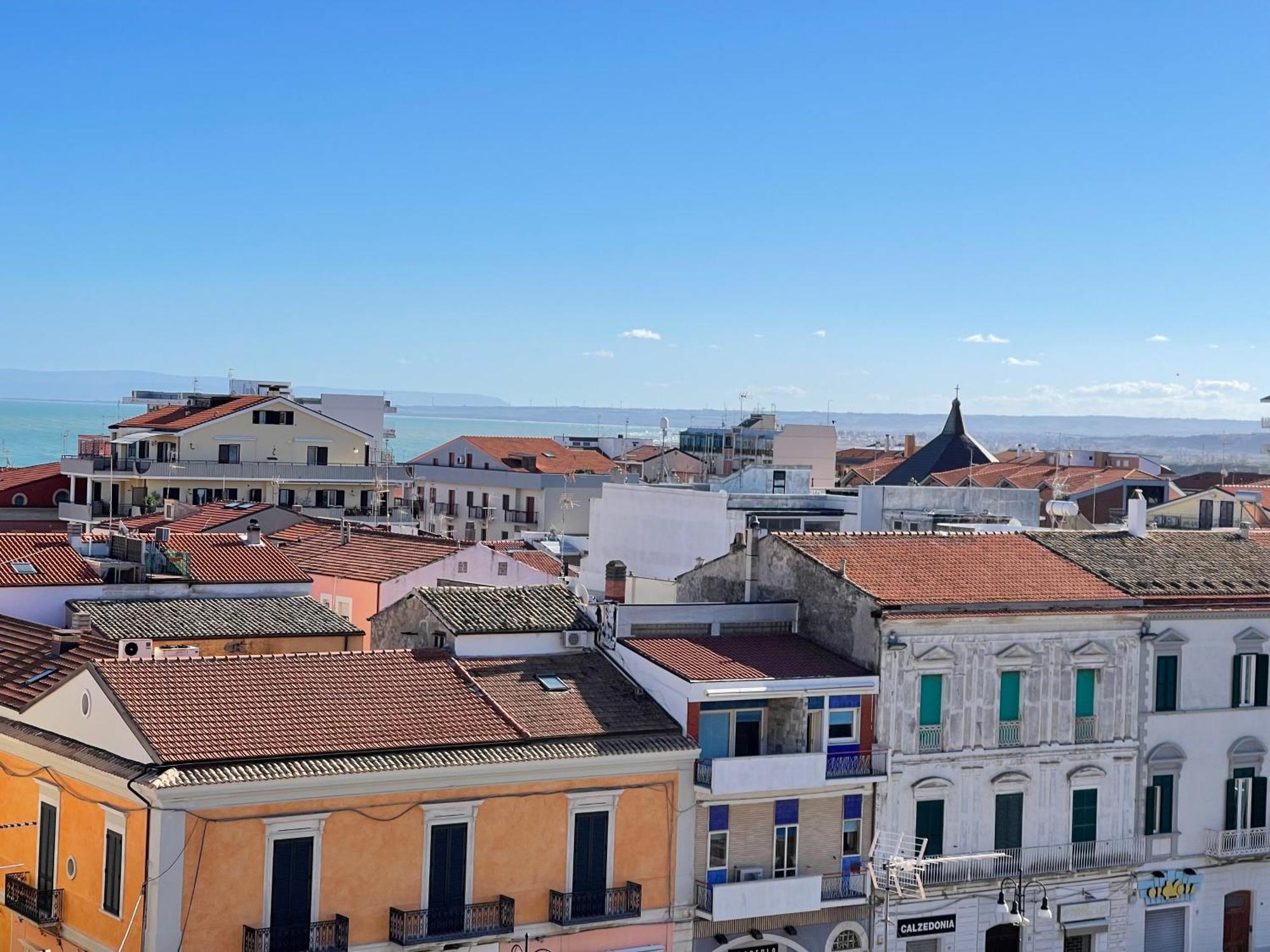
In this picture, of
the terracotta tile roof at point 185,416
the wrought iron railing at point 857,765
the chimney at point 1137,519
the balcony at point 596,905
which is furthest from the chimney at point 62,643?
the terracotta tile roof at point 185,416

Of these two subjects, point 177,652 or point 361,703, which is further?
point 177,652

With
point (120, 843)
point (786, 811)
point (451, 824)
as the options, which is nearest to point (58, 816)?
point (120, 843)

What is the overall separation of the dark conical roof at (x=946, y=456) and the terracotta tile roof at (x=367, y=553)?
63.1m

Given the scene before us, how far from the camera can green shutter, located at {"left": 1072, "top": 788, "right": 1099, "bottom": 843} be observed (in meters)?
34.4

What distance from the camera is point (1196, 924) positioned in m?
35.9

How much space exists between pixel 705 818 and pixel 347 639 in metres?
8.18

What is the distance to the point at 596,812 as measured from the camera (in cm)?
2884

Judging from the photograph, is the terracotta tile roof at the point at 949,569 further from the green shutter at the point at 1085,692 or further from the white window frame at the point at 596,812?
the white window frame at the point at 596,812

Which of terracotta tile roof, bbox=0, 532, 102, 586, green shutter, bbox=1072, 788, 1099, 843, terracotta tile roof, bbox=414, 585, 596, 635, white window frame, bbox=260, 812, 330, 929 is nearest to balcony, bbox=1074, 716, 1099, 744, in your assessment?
green shutter, bbox=1072, 788, 1099, 843

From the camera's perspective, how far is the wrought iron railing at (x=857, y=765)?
103 ft

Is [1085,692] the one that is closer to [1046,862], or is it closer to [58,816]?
[1046,862]

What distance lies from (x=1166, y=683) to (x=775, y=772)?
9.43 meters

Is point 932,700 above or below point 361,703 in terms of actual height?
below

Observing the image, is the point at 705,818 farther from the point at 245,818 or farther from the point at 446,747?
the point at 245,818
